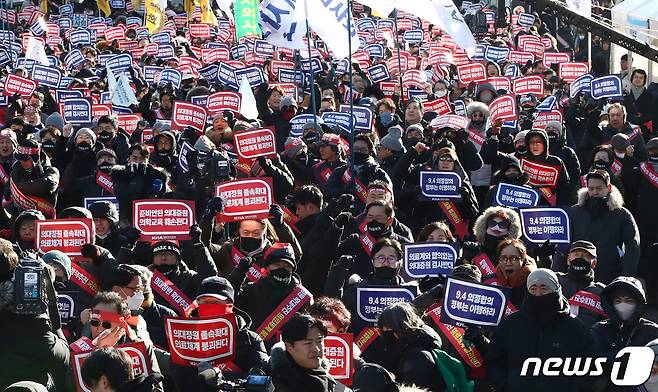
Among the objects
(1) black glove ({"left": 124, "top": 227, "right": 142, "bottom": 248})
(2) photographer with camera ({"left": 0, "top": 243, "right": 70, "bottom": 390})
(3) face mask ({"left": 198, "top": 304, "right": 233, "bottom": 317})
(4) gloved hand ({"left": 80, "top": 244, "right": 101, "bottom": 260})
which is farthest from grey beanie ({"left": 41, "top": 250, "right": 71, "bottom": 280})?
(2) photographer with camera ({"left": 0, "top": 243, "right": 70, "bottom": 390})

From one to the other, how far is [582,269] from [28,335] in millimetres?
3868

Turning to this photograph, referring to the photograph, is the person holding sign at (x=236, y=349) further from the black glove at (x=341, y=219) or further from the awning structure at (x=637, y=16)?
the awning structure at (x=637, y=16)

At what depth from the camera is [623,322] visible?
8.00 meters

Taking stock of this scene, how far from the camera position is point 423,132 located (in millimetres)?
14422

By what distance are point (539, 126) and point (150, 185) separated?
463 cm

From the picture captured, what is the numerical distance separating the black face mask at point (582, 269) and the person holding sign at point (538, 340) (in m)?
1.51

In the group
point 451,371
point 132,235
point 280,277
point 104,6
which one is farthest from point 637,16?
point 451,371

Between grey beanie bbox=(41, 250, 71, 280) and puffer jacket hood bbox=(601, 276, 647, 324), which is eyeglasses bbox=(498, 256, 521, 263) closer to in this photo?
puffer jacket hood bbox=(601, 276, 647, 324)

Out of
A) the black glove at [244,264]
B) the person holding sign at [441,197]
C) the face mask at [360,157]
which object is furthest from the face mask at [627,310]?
the face mask at [360,157]

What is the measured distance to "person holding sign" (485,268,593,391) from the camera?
24.9ft

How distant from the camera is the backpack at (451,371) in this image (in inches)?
287

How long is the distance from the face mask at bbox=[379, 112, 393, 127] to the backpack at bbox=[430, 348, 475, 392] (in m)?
8.98

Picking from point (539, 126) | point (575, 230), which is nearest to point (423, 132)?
point (539, 126)

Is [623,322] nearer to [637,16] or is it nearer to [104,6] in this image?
[637,16]
